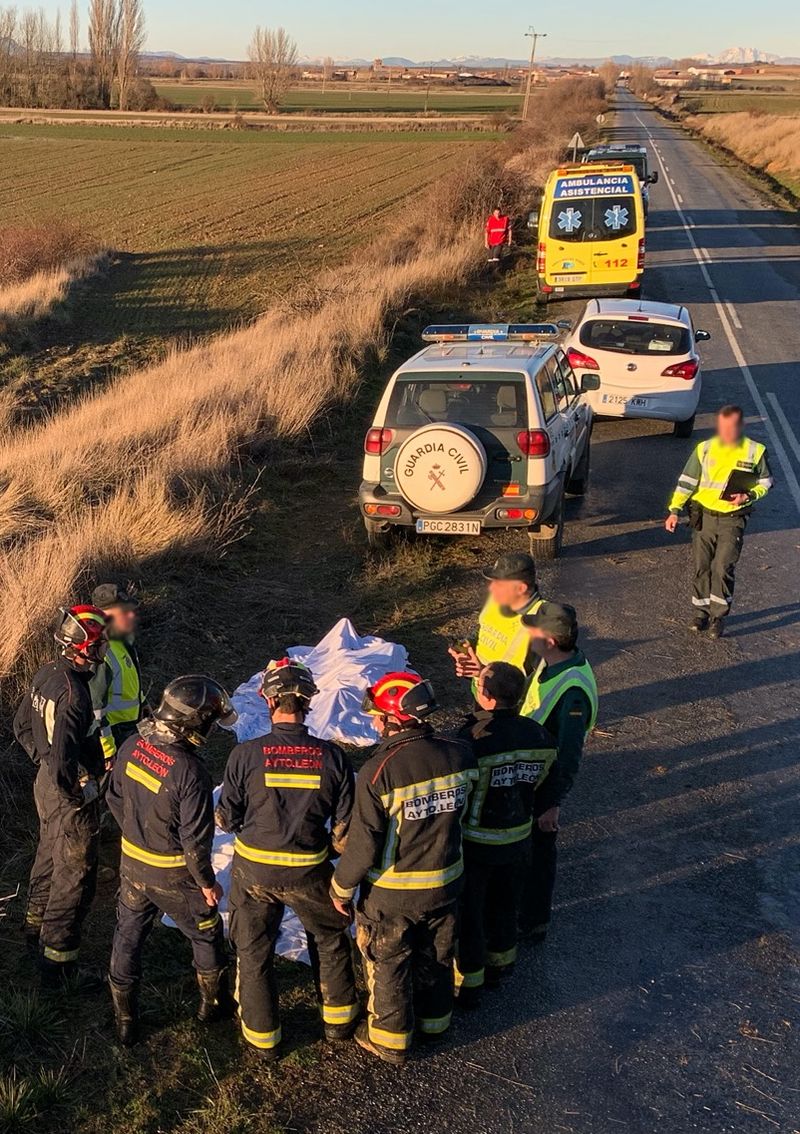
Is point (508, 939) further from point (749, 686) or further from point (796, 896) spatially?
point (749, 686)

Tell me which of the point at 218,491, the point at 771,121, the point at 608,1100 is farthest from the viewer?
the point at 771,121

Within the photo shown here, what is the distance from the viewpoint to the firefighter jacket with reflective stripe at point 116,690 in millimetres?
5266

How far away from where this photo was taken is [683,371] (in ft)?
43.2

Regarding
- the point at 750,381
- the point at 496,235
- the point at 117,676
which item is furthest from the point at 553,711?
the point at 496,235

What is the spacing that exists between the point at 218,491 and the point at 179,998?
6.90m

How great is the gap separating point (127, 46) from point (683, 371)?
109863mm

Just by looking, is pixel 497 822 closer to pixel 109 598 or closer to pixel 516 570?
pixel 516 570

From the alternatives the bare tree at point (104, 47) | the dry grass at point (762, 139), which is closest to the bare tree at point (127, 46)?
the bare tree at point (104, 47)

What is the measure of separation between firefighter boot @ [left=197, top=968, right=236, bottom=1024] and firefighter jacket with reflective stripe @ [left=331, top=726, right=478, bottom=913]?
2.50 ft

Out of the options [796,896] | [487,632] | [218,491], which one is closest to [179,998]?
[487,632]

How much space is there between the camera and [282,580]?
9430 mm

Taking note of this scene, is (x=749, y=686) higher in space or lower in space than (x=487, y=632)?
lower

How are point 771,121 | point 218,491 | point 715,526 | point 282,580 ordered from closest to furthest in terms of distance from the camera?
point 715,526 → point 282,580 → point 218,491 → point 771,121

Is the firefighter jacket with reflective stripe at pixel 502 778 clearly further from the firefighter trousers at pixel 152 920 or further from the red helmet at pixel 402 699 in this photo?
the firefighter trousers at pixel 152 920
